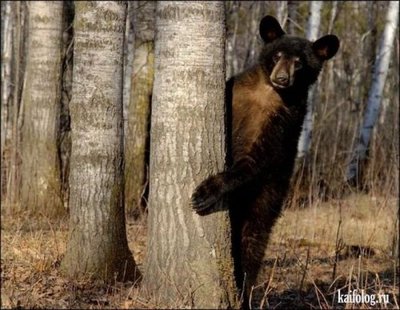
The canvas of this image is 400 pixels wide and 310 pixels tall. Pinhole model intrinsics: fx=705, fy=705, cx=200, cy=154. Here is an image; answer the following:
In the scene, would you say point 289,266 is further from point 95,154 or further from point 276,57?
point 95,154

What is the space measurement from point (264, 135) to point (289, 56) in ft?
2.82

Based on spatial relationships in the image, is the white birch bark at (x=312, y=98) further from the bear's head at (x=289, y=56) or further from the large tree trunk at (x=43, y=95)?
the bear's head at (x=289, y=56)

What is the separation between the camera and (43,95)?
9.11 metres

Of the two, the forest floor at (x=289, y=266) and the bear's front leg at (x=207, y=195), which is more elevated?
the bear's front leg at (x=207, y=195)

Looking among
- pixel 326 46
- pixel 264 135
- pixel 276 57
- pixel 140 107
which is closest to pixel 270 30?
pixel 276 57

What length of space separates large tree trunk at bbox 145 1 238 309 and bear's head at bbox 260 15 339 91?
4.46ft

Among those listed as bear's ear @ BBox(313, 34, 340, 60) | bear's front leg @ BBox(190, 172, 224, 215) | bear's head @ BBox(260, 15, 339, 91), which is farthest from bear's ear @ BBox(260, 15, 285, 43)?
bear's front leg @ BBox(190, 172, 224, 215)

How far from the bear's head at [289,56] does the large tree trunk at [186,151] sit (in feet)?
4.46

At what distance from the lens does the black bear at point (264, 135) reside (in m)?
5.45

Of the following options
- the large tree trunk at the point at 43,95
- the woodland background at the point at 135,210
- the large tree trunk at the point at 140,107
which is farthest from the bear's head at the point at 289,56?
the large tree trunk at the point at 140,107

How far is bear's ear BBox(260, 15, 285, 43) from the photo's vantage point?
242 inches

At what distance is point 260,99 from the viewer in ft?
18.9

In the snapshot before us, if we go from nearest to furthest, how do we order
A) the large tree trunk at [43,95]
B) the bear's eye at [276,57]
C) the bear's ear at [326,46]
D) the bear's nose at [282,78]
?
the bear's nose at [282,78]
the bear's eye at [276,57]
the bear's ear at [326,46]
the large tree trunk at [43,95]

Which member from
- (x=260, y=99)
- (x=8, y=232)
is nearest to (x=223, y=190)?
(x=260, y=99)
